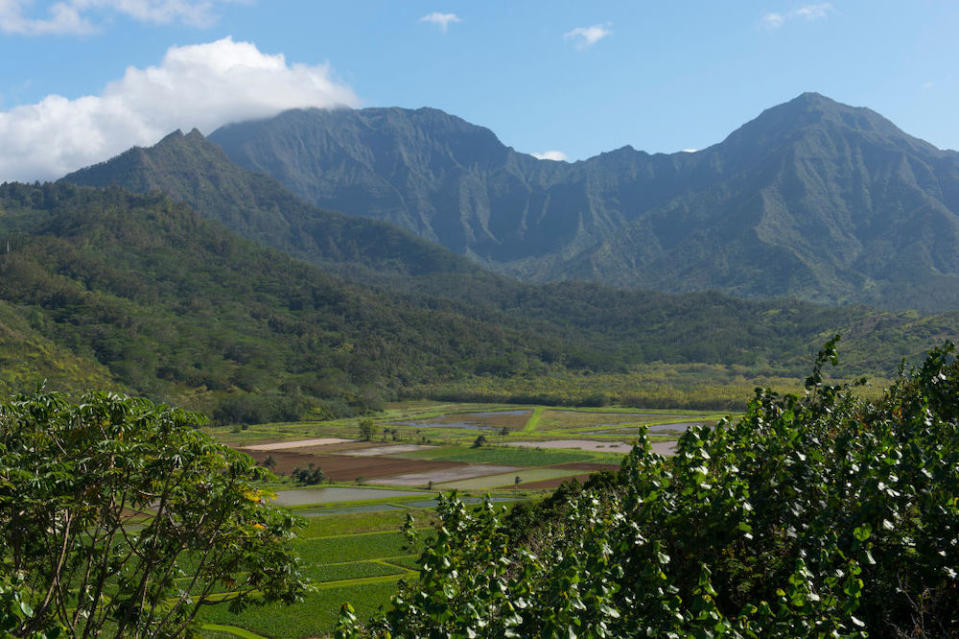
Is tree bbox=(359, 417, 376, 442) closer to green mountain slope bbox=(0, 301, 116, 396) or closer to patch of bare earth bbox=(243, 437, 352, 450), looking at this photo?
patch of bare earth bbox=(243, 437, 352, 450)

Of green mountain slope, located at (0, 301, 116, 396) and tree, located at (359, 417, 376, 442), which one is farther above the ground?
green mountain slope, located at (0, 301, 116, 396)

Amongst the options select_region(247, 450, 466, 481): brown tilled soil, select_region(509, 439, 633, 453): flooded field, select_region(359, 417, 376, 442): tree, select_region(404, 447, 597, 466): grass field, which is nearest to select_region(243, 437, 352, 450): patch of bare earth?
select_region(359, 417, 376, 442): tree

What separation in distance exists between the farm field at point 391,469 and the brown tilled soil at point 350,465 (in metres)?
0.13

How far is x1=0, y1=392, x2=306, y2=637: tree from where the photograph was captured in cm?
1356

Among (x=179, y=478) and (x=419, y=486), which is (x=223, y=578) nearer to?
(x=179, y=478)

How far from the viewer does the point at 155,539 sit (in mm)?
15055

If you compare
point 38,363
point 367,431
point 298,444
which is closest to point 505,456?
point 367,431

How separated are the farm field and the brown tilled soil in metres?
0.13

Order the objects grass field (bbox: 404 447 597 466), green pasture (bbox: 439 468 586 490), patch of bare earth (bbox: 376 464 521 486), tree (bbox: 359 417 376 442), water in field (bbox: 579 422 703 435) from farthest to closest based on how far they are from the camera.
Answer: tree (bbox: 359 417 376 442) → water in field (bbox: 579 422 703 435) → grass field (bbox: 404 447 597 466) → patch of bare earth (bbox: 376 464 521 486) → green pasture (bbox: 439 468 586 490)

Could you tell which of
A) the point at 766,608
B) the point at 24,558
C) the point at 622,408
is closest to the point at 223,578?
the point at 24,558

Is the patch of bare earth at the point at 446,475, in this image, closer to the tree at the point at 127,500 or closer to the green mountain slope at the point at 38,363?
the tree at the point at 127,500

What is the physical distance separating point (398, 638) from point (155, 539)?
8.12 meters

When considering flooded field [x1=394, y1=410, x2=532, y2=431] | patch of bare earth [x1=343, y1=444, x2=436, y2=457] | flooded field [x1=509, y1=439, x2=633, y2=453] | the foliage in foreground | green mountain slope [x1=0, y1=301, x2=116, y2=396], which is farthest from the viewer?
flooded field [x1=394, y1=410, x2=532, y2=431]

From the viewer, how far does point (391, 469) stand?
90.2 meters
